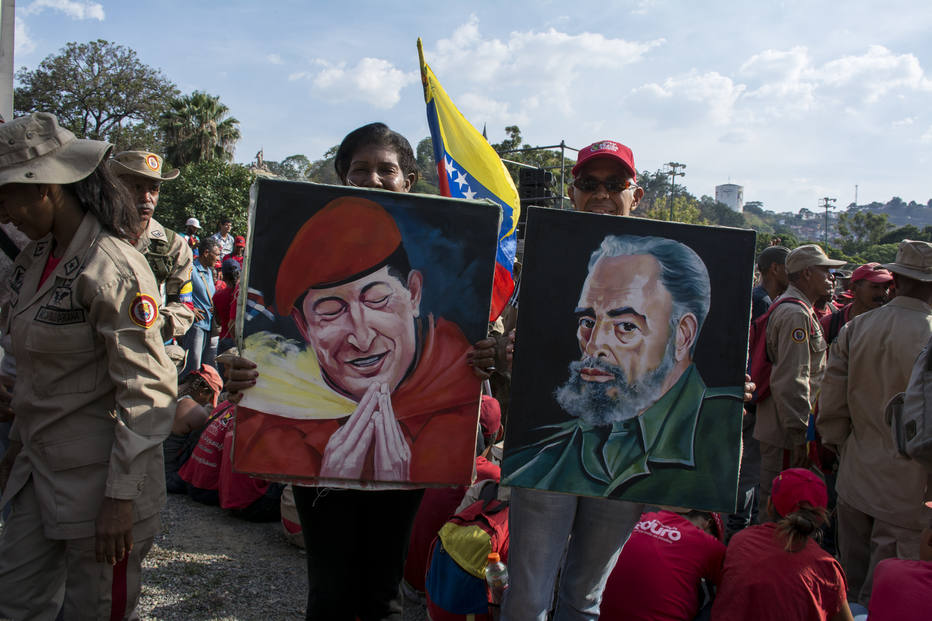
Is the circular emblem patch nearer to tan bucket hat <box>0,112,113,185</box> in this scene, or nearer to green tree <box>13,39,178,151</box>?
tan bucket hat <box>0,112,113,185</box>

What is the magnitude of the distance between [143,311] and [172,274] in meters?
1.79

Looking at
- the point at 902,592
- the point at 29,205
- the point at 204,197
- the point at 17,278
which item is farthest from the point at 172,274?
the point at 204,197

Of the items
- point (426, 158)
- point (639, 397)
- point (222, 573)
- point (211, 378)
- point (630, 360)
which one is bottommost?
point (222, 573)

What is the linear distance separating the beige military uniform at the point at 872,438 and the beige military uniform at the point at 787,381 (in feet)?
1.86

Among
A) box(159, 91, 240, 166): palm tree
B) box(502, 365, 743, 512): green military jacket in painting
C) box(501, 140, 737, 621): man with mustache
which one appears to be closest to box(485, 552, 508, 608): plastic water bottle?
box(501, 140, 737, 621): man with mustache

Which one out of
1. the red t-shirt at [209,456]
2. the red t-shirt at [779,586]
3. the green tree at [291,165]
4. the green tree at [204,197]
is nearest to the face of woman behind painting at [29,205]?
the red t-shirt at [209,456]

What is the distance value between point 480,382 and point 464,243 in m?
0.41

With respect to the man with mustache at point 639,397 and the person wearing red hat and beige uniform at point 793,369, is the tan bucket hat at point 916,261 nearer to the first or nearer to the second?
the person wearing red hat and beige uniform at point 793,369

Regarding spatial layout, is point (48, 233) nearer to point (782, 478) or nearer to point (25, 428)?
point (25, 428)

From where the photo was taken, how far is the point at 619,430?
1.94m

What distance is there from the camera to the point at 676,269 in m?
1.97

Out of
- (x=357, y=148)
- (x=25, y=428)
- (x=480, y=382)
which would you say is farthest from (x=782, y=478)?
(x=25, y=428)

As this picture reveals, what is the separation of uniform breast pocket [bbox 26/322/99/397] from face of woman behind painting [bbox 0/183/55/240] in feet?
1.06

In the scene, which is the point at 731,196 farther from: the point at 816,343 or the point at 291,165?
the point at 816,343
